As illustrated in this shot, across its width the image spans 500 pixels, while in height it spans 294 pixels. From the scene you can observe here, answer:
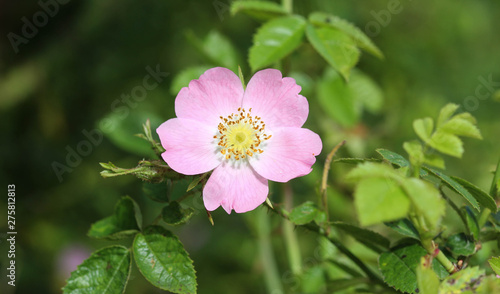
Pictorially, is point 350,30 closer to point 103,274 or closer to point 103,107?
point 103,274

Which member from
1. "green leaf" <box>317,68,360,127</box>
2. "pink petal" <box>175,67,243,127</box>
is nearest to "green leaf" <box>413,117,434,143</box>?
"pink petal" <box>175,67,243,127</box>

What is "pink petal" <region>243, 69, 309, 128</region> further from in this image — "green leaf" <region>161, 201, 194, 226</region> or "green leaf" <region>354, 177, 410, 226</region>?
"green leaf" <region>354, 177, 410, 226</region>

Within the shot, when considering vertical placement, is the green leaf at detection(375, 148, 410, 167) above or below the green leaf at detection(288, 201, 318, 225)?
above

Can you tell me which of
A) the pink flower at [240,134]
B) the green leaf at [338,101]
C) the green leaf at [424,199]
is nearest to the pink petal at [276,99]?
the pink flower at [240,134]

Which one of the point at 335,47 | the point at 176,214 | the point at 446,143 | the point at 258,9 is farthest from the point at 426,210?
the point at 258,9

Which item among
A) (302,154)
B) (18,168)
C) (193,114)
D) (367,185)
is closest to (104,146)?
(18,168)

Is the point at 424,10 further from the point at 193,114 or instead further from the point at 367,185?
the point at 367,185
